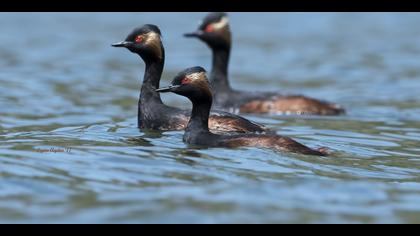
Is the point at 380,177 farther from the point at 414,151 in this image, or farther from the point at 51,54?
the point at 51,54

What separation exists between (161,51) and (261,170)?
3.75 meters

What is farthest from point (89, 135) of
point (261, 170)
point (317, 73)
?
point (317, 73)

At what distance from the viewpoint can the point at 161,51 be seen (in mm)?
14797

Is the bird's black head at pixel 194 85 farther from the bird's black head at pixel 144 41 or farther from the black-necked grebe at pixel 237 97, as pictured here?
the black-necked grebe at pixel 237 97

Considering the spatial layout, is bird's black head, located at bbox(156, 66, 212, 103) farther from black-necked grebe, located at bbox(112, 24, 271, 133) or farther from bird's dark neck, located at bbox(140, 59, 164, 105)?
bird's dark neck, located at bbox(140, 59, 164, 105)

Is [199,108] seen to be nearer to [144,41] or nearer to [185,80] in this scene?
[185,80]

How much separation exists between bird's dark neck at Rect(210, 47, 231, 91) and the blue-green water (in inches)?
60.7

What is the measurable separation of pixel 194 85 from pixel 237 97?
5238 mm

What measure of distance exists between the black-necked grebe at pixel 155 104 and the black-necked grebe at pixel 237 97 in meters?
3.36

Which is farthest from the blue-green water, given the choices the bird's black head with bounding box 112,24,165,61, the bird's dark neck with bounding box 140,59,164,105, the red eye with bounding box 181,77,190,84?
the bird's black head with bounding box 112,24,165,61

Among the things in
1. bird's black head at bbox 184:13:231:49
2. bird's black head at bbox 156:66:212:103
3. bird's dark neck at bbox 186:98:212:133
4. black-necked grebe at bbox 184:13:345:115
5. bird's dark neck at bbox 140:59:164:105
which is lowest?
bird's dark neck at bbox 186:98:212:133

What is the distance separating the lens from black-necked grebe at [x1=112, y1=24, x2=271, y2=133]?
1404 centimetres

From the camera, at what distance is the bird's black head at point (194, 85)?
1311 cm

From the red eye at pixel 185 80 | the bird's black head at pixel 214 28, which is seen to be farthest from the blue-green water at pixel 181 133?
the bird's black head at pixel 214 28
